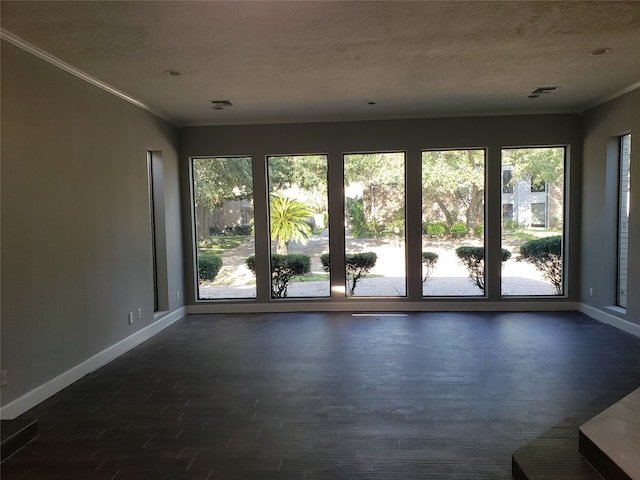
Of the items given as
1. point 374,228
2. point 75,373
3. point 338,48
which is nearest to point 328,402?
point 75,373

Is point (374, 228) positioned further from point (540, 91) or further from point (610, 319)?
point (610, 319)

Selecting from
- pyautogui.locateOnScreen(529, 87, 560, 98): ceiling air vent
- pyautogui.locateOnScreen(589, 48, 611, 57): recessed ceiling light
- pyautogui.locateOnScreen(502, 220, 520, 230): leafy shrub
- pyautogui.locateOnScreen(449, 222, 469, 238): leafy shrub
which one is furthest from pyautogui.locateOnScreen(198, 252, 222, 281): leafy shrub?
pyautogui.locateOnScreen(589, 48, 611, 57): recessed ceiling light

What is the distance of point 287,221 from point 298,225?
0.19m

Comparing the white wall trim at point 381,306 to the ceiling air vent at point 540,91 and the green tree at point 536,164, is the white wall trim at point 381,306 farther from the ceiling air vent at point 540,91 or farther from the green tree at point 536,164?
the ceiling air vent at point 540,91

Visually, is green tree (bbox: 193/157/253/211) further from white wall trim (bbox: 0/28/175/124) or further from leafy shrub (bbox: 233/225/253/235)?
white wall trim (bbox: 0/28/175/124)

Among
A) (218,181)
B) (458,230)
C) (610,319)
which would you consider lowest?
(610,319)

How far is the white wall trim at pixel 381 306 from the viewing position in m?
6.41

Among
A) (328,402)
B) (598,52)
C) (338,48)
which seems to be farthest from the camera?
(598,52)

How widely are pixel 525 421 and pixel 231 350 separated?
3.09 metres

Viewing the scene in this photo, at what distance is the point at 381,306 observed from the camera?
660cm

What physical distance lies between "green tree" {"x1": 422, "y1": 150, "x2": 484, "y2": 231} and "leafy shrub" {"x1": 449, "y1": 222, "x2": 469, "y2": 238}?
0.05m

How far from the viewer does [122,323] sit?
Result: 190 inches

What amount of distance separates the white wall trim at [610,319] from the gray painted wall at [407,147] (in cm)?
32

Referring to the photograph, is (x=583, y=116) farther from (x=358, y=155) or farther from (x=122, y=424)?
(x=122, y=424)
